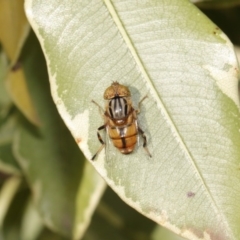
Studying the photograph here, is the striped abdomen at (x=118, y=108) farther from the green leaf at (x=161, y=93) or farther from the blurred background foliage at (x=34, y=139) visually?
the blurred background foliage at (x=34, y=139)

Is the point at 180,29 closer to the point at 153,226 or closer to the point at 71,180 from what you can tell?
the point at 71,180

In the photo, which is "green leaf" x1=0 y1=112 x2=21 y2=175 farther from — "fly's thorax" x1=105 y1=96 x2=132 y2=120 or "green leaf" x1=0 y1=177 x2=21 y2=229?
"fly's thorax" x1=105 y1=96 x2=132 y2=120

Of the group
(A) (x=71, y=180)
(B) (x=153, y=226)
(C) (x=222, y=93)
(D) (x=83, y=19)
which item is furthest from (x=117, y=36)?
(B) (x=153, y=226)

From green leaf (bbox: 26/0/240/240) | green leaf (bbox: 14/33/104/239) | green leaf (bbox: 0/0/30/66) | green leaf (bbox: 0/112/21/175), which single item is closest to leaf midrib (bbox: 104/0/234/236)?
green leaf (bbox: 26/0/240/240)

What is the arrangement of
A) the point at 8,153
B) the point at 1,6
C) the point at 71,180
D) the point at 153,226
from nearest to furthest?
the point at 1,6 → the point at 71,180 → the point at 8,153 → the point at 153,226

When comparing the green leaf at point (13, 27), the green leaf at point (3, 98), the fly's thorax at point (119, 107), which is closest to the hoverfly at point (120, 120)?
the fly's thorax at point (119, 107)

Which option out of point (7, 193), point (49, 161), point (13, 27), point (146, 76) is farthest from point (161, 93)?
point (7, 193)

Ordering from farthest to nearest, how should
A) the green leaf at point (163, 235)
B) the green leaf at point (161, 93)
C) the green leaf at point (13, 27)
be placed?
1. the green leaf at point (163, 235)
2. the green leaf at point (13, 27)
3. the green leaf at point (161, 93)

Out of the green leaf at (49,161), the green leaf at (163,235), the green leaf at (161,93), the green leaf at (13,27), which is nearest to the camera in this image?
the green leaf at (161,93)
